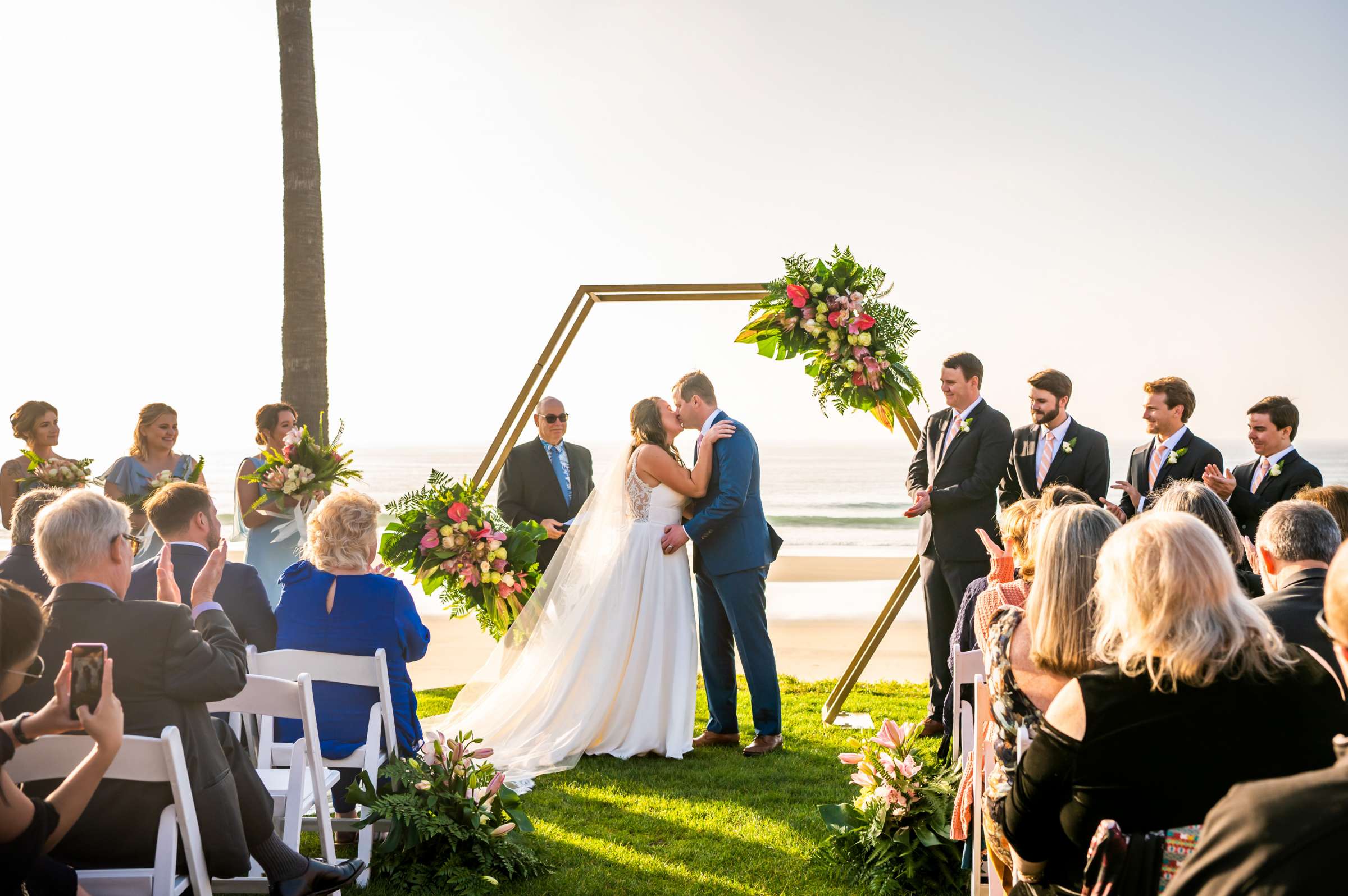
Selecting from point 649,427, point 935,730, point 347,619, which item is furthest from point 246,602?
point 935,730

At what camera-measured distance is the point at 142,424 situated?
655cm

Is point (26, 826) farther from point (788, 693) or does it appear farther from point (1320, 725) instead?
point (788, 693)

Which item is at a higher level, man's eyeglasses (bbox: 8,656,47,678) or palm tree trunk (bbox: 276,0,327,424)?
palm tree trunk (bbox: 276,0,327,424)

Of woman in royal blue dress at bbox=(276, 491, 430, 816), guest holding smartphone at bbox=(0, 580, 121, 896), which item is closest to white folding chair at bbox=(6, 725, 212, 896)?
guest holding smartphone at bbox=(0, 580, 121, 896)

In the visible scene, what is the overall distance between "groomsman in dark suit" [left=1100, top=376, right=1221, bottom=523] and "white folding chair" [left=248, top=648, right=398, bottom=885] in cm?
443

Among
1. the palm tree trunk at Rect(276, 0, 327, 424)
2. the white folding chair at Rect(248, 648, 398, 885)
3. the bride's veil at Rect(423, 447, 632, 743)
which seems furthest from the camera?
the palm tree trunk at Rect(276, 0, 327, 424)

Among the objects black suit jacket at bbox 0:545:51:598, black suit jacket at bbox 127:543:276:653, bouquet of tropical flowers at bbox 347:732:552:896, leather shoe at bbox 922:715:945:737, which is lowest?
leather shoe at bbox 922:715:945:737

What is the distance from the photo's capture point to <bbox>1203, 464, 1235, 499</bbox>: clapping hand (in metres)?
5.84

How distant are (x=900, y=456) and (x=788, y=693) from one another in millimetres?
35676

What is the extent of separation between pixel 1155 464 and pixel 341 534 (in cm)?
481

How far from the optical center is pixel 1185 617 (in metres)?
2.13

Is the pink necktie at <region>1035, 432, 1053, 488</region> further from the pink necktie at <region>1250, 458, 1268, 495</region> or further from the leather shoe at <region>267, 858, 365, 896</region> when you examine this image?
the leather shoe at <region>267, 858, 365, 896</region>

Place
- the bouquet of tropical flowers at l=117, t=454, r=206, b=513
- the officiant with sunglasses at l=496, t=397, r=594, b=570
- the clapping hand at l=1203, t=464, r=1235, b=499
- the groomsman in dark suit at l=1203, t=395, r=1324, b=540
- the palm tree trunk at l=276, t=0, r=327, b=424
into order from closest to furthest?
1. the clapping hand at l=1203, t=464, r=1235, b=499
2. the groomsman in dark suit at l=1203, t=395, r=1324, b=540
3. the bouquet of tropical flowers at l=117, t=454, r=206, b=513
4. the officiant with sunglasses at l=496, t=397, r=594, b=570
5. the palm tree trunk at l=276, t=0, r=327, b=424

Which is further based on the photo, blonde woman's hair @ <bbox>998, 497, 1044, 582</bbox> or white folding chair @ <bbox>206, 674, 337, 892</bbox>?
blonde woman's hair @ <bbox>998, 497, 1044, 582</bbox>
